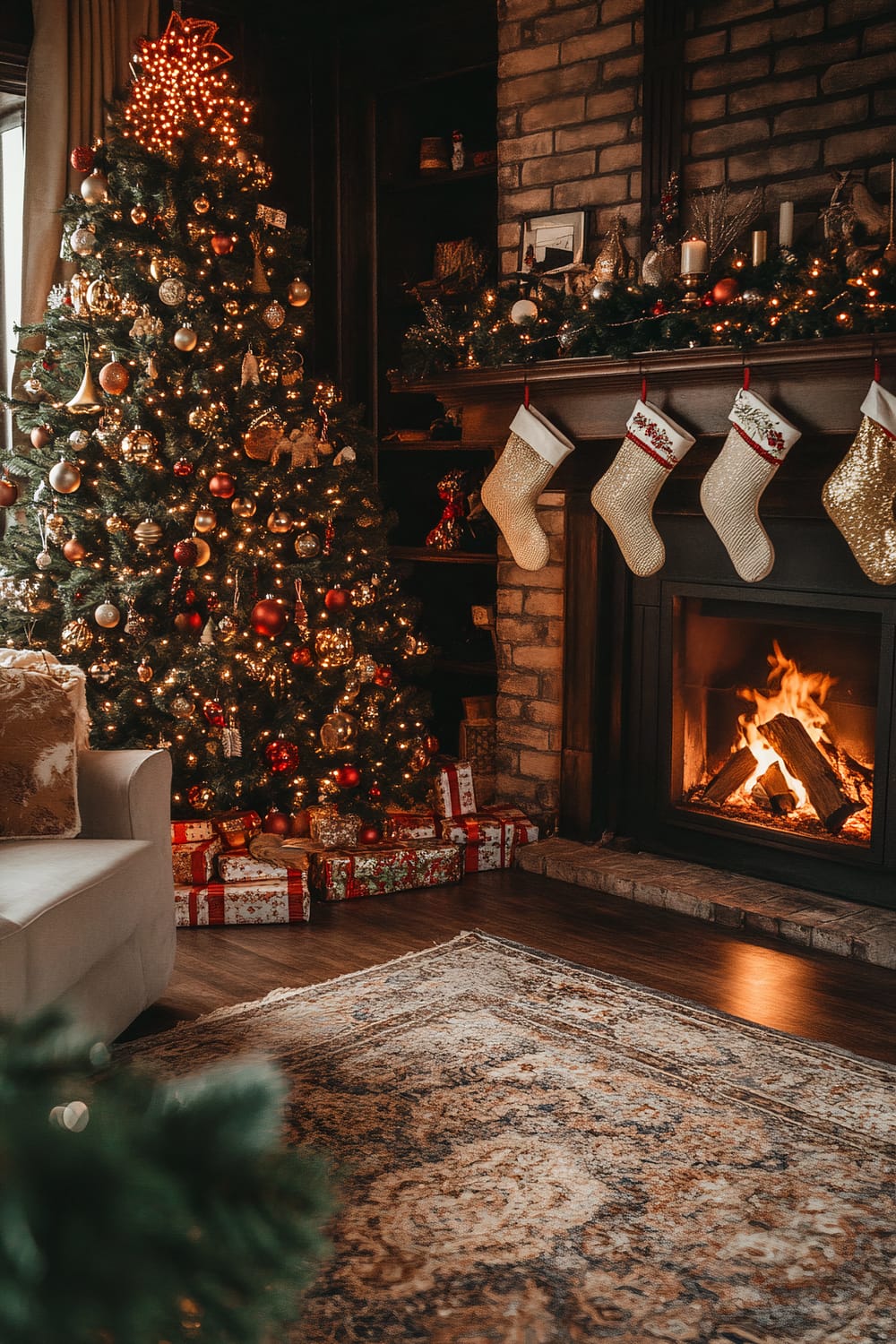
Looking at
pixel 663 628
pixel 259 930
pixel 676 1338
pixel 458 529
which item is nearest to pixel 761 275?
pixel 663 628

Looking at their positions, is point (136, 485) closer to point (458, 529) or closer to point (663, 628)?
point (458, 529)

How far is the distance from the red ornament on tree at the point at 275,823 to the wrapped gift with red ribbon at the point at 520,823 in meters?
0.71

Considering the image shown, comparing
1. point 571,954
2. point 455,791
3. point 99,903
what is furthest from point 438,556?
point 99,903

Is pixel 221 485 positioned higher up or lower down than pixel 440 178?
lower down

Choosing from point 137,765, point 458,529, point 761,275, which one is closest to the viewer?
point 137,765

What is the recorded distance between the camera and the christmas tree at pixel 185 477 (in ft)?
12.3

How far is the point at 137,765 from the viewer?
2824 mm

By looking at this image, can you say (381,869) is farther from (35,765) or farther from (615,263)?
(615,263)

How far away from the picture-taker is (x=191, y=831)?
372 cm

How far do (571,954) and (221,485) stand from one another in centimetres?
177

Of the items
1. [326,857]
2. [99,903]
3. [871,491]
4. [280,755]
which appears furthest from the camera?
[280,755]

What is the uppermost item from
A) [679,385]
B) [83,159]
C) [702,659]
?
[83,159]

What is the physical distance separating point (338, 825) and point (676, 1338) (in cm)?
234

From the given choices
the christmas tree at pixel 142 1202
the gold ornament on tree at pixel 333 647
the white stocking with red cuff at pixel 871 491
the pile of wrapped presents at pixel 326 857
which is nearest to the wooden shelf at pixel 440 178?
the gold ornament on tree at pixel 333 647
